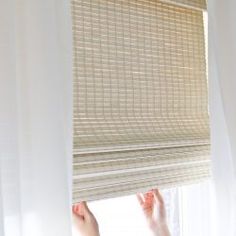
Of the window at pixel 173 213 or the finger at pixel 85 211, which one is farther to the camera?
the window at pixel 173 213

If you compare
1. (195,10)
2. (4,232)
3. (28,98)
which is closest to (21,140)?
(28,98)

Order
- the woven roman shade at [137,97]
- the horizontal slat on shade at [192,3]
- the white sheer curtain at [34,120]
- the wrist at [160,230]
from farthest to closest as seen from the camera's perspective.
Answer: the wrist at [160,230] < the horizontal slat on shade at [192,3] < the woven roman shade at [137,97] < the white sheer curtain at [34,120]

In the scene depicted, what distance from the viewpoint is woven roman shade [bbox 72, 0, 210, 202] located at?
124 centimetres

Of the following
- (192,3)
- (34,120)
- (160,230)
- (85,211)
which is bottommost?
(160,230)

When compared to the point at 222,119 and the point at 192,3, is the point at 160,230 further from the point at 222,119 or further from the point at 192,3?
the point at 192,3

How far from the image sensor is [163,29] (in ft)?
4.95

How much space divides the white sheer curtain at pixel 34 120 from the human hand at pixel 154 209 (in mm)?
672

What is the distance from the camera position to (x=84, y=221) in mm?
1400

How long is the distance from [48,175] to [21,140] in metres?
0.10

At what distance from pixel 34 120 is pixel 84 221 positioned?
51cm

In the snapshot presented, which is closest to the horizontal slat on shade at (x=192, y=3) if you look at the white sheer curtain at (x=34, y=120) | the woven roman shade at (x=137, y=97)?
the woven roman shade at (x=137, y=97)

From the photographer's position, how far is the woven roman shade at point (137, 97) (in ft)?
4.06

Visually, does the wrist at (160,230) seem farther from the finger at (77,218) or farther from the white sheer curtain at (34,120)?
the white sheer curtain at (34,120)

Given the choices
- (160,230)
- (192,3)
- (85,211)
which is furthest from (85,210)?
(192,3)
